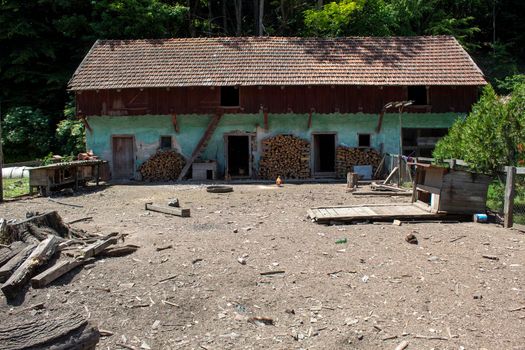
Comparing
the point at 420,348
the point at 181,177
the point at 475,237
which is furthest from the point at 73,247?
the point at 181,177

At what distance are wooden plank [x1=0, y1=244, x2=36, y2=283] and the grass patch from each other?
9364 mm

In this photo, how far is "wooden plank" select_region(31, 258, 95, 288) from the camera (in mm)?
6848

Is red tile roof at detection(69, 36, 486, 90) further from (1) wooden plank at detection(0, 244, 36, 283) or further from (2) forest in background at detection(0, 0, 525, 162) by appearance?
(1) wooden plank at detection(0, 244, 36, 283)

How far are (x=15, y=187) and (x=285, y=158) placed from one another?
36.4 feet

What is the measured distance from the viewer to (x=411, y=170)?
18.4 meters

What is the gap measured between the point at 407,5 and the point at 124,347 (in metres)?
29.4

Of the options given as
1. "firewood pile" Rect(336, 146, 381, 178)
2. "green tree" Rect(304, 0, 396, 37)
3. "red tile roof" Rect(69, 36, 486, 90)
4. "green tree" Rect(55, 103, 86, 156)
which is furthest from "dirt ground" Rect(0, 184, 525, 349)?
"green tree" Rect(304, 0, 396, 37)

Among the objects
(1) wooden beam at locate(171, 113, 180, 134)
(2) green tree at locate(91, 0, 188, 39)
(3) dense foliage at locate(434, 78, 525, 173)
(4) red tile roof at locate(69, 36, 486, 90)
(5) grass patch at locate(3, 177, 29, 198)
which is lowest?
(5) grass patch at locate(3, 177, 29, 198)

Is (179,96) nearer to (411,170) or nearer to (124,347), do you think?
(411,170)

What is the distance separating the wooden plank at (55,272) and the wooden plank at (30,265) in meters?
0.17

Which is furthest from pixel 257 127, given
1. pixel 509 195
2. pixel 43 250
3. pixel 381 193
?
pixel 43 250

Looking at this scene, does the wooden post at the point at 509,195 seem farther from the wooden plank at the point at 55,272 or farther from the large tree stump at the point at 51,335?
the large tree stump at the point at 51,335

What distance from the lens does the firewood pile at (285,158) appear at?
838 inches

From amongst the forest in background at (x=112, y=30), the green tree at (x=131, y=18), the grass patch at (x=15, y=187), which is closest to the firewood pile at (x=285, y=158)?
the grass patch at (x=15, y=187)
